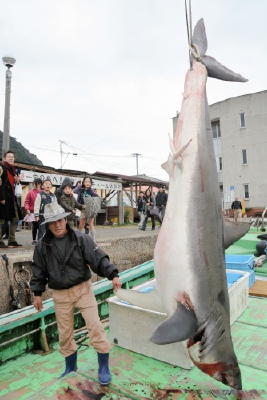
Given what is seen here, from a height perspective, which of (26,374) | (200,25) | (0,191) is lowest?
(26,374)

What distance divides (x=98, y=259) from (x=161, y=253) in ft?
4.04

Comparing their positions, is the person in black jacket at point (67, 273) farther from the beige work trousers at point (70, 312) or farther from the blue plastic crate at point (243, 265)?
the blue plastic crate at point (243, 265)

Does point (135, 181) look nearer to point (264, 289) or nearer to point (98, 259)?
point (264, 289)

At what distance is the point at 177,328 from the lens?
2.34 meters

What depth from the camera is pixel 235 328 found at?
4.64 m

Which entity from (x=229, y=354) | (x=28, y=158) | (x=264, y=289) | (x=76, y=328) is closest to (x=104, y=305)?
(x=76, y=328)

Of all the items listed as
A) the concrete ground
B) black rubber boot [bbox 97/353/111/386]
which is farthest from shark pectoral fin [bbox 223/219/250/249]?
the concrete ground

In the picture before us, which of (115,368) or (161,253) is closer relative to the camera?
(161,253)

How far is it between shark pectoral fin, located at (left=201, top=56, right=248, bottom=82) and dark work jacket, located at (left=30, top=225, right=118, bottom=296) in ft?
7.02

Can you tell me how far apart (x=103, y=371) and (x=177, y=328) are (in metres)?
1.52

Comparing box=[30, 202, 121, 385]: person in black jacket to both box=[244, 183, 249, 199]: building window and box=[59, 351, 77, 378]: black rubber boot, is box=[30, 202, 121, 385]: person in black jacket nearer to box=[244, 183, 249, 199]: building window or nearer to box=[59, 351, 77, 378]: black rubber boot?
box=[59, 351, 77, 378]: black rubber boot

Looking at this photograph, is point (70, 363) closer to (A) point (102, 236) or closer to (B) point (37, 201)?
(B) point (37, 201)

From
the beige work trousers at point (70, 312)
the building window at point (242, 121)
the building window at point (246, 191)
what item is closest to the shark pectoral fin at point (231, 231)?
the beige work trousers at point (70, 312)

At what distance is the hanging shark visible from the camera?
8.31ft
